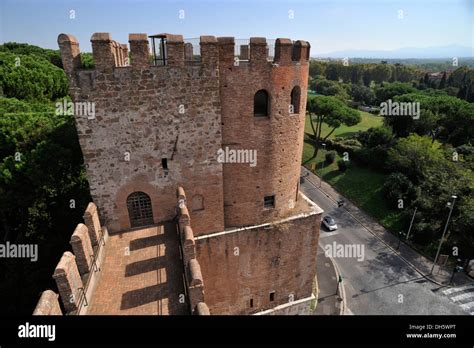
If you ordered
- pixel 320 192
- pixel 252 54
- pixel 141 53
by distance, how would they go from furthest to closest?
pixel 320 192, pixel 252 54, pixel 141 53

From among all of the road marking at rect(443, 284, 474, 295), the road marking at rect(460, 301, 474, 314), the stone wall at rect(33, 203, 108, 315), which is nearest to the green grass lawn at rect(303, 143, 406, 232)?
the road marking at rect(443, 284, 474, 295)

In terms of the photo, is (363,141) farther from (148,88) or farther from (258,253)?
(148,88)

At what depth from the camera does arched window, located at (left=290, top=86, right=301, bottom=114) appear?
14.5 meters

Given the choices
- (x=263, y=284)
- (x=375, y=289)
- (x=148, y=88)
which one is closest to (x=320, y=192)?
(x=375, y=289)

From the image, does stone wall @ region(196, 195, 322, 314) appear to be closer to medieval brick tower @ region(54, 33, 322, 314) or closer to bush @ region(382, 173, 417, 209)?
medieval brick tower @ region(54, 33, 322, 314)

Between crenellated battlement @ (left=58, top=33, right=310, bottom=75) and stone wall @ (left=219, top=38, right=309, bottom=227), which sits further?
stone wall @ (left=219, top=38, right=309, bottom=227)

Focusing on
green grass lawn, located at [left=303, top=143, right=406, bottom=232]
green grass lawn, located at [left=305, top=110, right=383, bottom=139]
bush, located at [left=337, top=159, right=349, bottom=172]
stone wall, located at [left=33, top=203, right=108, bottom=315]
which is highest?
stone wall, located at [left=33, top=203, right=108, bottom=315]

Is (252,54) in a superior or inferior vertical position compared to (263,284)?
superior

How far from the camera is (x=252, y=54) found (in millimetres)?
12734

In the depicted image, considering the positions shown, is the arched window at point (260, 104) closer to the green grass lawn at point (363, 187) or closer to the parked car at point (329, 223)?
the parked car at point (329, 223)

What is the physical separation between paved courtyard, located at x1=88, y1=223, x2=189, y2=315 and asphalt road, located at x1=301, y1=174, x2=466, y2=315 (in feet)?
52.5

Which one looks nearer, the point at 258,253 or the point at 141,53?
the point at 141,53

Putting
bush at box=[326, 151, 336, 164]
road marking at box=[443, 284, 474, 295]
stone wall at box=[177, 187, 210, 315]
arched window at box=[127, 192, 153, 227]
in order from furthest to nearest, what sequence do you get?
1. bush at box=[326, 151, 336, 164]
2. road marking at box=[443, 284, 474, 295]
3. arched window at box=[127, 192, 153, 227]
4. stone wall at box=[177, 187, 210, 315]
